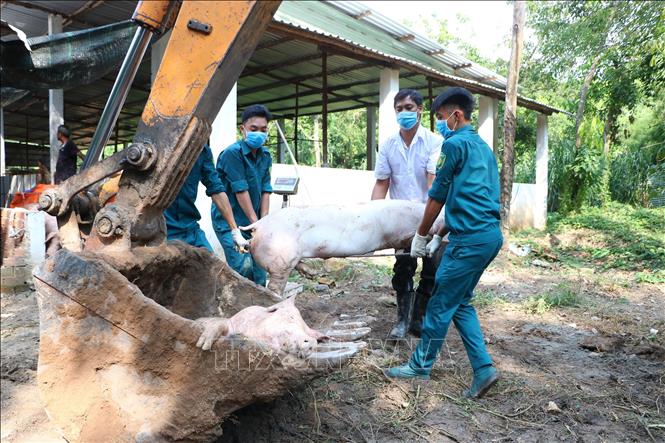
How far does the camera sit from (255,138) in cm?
410

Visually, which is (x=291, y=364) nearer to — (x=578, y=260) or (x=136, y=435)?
(x=136, y=435)

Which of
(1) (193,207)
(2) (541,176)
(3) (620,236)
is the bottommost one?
(3) (620,236)

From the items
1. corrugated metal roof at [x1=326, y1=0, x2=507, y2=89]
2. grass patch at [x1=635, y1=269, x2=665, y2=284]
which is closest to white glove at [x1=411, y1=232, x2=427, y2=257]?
grass patch at [x1=635, y1=269, x2=665, y2=284]

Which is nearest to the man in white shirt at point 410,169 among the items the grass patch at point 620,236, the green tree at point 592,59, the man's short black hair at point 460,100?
the man's short black hair at point 460,100

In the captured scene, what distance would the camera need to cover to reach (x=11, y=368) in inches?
131

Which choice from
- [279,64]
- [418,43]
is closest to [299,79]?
[279,64]

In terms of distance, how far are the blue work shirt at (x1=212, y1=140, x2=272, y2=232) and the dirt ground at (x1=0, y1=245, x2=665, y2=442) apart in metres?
1.17

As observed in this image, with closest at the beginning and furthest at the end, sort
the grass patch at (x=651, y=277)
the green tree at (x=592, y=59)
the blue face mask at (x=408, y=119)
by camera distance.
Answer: the blue face mask at (x=408, y=119), the grass patch at (x=651, y=277), the green tree at (x=592, y=59)

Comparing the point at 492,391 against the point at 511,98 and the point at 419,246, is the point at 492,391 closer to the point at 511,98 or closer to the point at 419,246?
the point at 419,246

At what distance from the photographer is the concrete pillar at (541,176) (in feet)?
46.8

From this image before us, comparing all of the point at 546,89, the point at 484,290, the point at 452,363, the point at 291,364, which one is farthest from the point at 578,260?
the point at 546,89

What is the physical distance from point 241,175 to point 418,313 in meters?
1.90

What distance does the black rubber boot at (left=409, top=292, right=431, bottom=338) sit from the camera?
4.18 m

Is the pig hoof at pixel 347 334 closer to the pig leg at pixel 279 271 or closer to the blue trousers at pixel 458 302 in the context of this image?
the blue trousers at pixel 458 302
